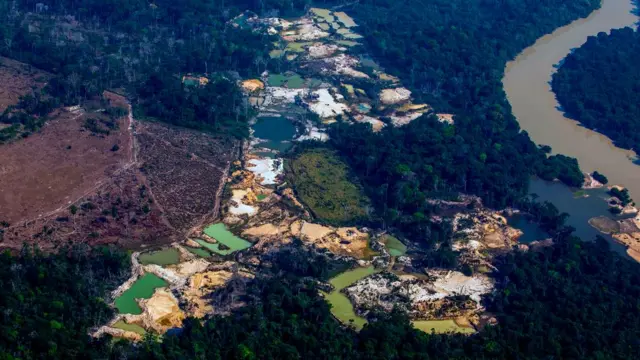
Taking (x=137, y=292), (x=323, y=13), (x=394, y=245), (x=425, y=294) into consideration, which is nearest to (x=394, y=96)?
(x=323, y=13)

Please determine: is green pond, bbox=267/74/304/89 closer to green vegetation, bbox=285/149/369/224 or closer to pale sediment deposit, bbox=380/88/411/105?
pale sediment deposit, bbox=380/88/411/105

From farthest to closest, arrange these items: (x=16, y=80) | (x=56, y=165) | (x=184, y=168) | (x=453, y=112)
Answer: (x=453, y=112)
(x=16, y=80)
(x=184, y=168)
(x=56, y=165)

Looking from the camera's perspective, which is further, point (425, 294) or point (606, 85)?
point (606, 85)

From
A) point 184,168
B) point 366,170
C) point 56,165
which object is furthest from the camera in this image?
point 366,170

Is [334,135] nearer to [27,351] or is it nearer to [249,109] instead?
[249,109]

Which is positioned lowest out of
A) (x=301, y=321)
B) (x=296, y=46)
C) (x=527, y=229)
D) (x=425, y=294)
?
(x=425, y=294)

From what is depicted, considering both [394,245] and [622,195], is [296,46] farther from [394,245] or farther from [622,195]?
[622,195]

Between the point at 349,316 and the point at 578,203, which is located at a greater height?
the point at 578,203
